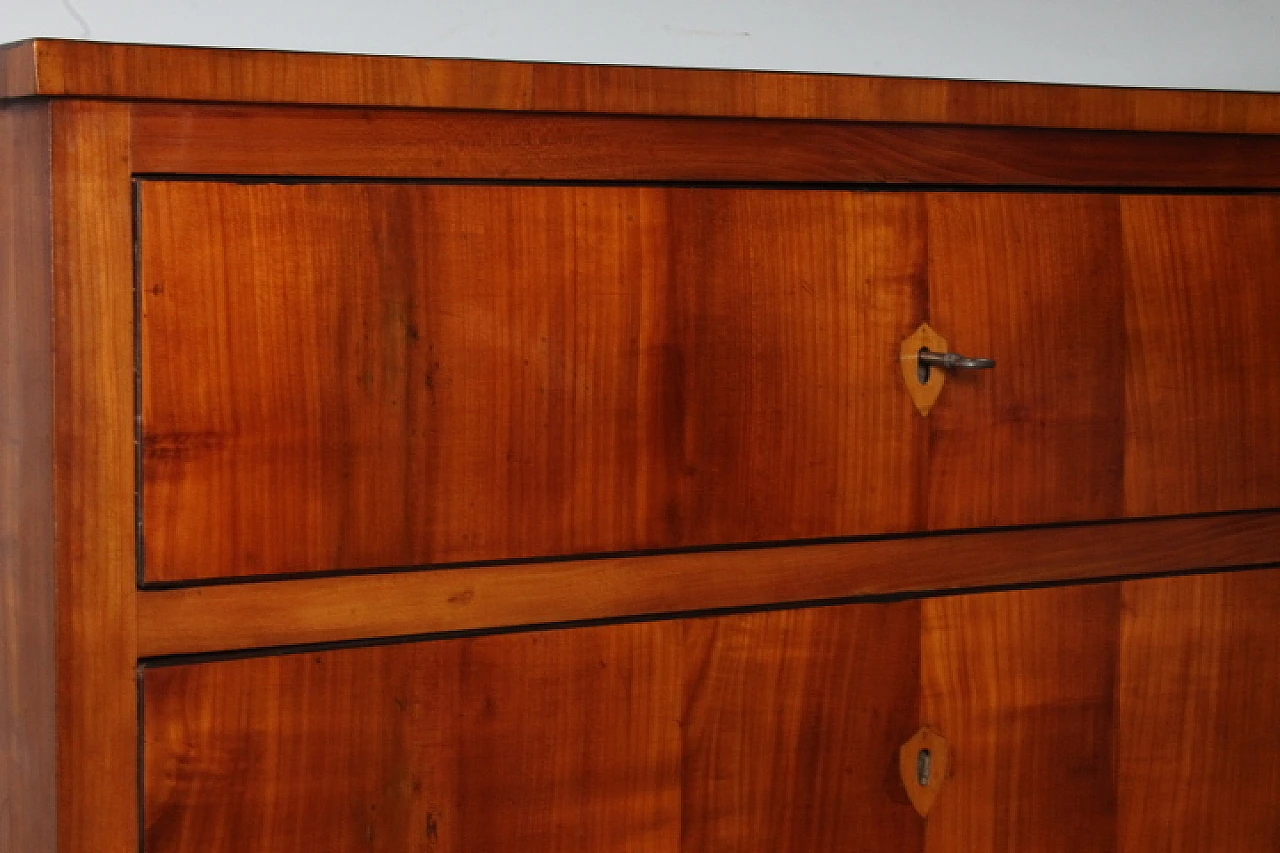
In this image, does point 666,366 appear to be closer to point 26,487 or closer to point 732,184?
point 732,184

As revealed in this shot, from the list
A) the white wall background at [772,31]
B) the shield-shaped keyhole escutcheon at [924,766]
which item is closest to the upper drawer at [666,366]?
the shield-shaped keyhole escutcheon at [924,766]

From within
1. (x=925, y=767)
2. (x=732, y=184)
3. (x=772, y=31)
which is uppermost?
(x=772, y=31)

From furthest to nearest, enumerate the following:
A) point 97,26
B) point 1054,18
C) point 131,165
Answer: point 1054,18 → point 97,26 → point 131,165

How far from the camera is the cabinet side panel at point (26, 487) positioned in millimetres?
948

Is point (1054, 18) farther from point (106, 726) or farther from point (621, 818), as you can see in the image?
point (106, 726)

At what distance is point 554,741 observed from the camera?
106 cm

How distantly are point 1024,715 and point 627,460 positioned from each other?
33 cm

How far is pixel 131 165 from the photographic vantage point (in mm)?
933

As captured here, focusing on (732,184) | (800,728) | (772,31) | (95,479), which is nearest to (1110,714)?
(800,728)

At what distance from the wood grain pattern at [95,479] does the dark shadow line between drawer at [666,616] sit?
3 cm

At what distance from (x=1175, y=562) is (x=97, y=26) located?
0.97m

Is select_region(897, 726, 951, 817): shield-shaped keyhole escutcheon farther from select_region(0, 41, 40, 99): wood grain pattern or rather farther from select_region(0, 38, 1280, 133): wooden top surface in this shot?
select_region(0, 41, 40, 99): wood grain pattern

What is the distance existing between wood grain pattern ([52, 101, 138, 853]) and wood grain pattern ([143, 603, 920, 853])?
0.02 m

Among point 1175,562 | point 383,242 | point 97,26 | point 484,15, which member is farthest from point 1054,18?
point 383,242
